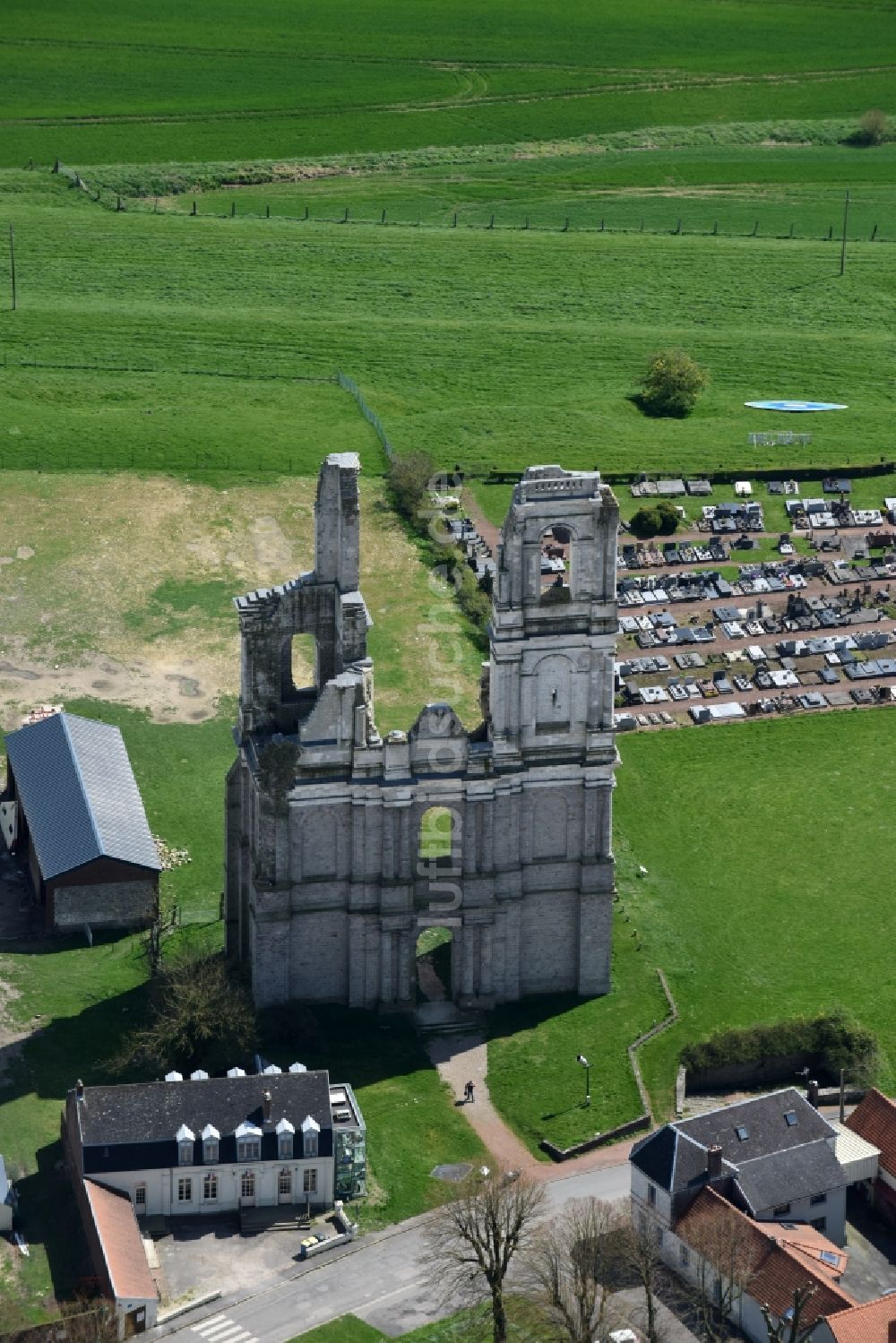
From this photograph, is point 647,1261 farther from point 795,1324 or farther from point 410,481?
point 410,481

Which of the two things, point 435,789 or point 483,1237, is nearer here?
point 483,1237

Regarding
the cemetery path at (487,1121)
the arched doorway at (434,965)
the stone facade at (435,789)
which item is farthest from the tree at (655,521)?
the cemetery path at (487,1121)

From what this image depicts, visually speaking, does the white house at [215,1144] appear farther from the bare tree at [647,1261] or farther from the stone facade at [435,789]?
the stone facade at [435,789]

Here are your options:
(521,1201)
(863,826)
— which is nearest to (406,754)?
(521,1201)

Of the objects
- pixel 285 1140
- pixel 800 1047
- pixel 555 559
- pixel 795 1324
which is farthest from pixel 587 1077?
pixel 555 559

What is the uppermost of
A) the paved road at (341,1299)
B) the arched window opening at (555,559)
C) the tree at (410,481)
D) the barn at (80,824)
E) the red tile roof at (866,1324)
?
the tree at (410,481)

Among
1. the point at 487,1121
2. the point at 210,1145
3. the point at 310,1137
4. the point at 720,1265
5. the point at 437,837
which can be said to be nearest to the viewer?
the point at 720,1265
